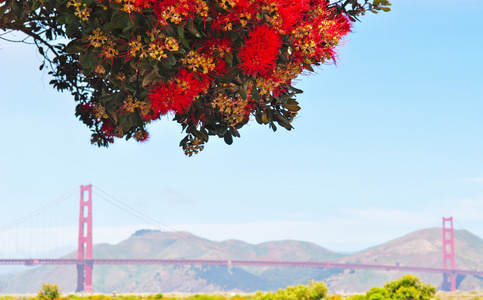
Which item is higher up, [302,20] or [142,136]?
[302,20]

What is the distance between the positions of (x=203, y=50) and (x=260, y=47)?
65 cm

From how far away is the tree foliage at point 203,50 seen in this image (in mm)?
5438

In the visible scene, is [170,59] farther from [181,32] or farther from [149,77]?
[149,77]

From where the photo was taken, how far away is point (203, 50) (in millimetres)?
5941

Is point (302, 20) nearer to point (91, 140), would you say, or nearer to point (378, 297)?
point (91, 140)

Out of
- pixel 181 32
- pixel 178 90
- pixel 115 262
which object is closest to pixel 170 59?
pixel 181 32

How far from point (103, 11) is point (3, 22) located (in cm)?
383

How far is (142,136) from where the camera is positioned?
9234 millimetres

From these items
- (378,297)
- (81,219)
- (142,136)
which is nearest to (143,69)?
(142,136)

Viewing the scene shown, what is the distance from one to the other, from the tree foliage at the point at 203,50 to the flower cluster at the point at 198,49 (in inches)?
0.4

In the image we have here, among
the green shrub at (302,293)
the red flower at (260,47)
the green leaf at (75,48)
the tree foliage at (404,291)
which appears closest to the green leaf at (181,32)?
the red flower at (260,47)

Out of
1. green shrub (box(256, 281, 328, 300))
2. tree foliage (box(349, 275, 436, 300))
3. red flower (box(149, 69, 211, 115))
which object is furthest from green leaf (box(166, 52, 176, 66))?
tree foliage (box(349, 275, 436, 300))

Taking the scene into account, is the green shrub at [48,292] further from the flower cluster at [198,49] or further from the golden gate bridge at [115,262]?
the golden gate bridge at [115,262]

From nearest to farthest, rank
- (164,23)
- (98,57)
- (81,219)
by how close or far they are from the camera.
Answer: (164,23) < (98,57) < (81,219)
